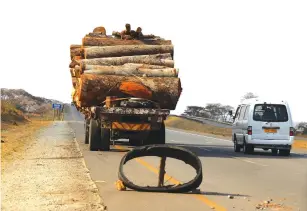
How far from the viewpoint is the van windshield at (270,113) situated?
22406mm

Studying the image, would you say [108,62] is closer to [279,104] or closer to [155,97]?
[155,97]

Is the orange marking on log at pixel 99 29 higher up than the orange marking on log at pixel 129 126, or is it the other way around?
the orange marking on log at pixel 99 29

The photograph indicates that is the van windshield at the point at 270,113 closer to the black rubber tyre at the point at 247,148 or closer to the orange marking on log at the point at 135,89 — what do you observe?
the black rubber tyre at the point at 247,148

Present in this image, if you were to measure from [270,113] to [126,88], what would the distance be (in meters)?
5.42

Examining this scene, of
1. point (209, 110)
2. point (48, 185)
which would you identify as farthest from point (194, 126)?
point (48, 185)

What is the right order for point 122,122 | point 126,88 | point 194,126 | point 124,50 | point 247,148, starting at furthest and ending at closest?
point 194,126 < point 247,148 < point 124,50 < point 126,88 < point 122,122

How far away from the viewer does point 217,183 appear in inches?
509

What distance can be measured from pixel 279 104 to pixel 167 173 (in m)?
9.43

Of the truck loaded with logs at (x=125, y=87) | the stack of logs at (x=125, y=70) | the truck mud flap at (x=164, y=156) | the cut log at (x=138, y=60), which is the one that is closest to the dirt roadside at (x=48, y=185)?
the truck mud flap at (x=164, y=156)

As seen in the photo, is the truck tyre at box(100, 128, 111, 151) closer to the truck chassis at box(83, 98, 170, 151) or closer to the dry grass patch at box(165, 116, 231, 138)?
the truck chassis at box(83, 98, 170, 151)

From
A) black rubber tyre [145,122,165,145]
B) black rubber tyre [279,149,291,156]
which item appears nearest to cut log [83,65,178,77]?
black rubber tyre [145,122,165,145]

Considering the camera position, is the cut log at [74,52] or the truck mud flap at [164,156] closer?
the truck mud flap at [164,156]

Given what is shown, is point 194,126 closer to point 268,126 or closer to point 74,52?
point 74,52

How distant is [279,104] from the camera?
73.8 ft
